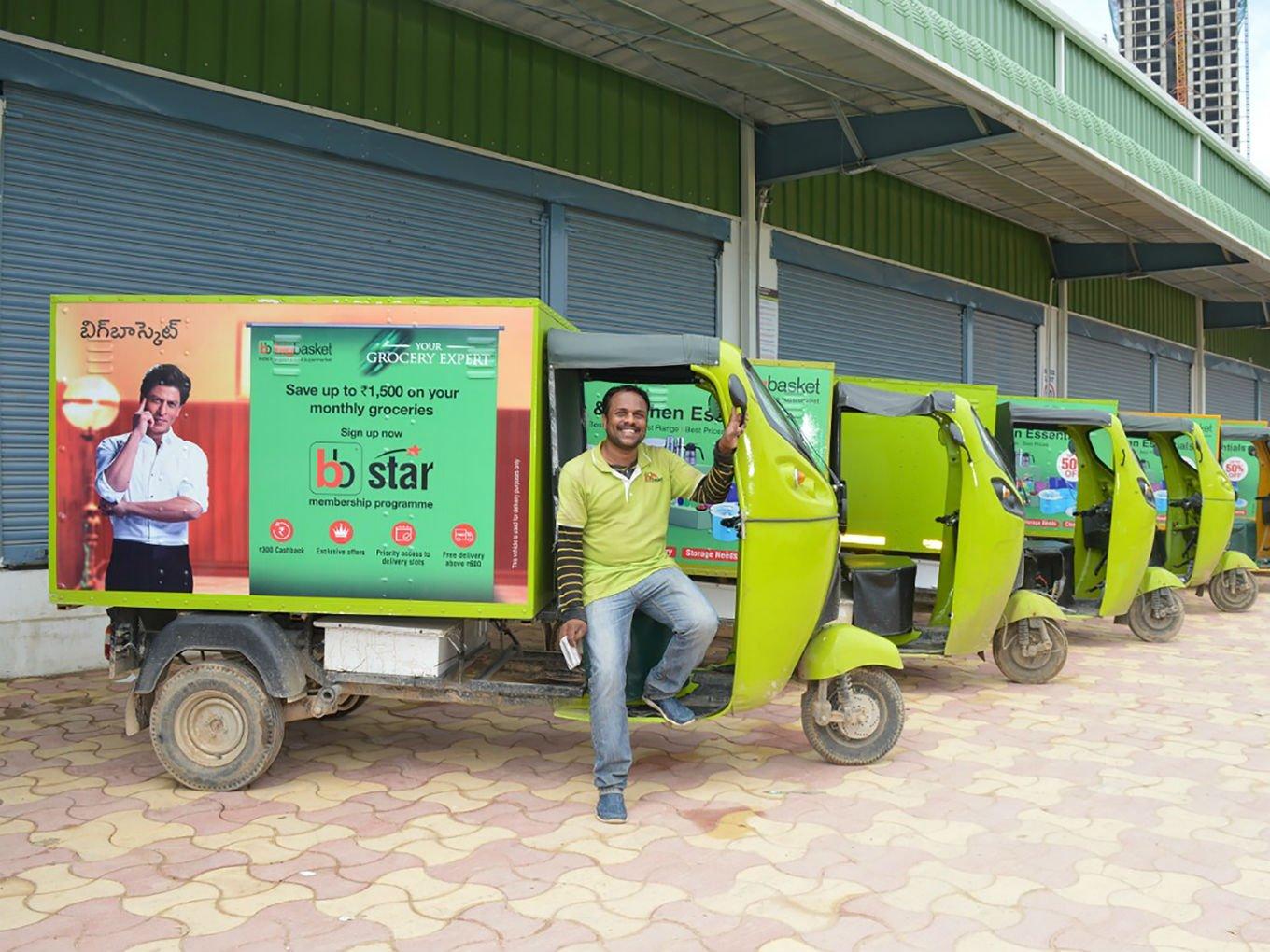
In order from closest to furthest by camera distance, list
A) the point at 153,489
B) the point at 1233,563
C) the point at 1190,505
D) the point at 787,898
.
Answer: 1. the point at 787,898
2. the point at 153,489
3. the point at 1190,505
4. the point at 1233,563

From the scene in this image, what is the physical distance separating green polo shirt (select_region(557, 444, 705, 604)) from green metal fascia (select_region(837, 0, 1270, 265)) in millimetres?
4951

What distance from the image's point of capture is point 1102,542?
347 inches

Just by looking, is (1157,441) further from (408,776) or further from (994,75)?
(408,776)

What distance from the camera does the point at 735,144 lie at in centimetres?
1196

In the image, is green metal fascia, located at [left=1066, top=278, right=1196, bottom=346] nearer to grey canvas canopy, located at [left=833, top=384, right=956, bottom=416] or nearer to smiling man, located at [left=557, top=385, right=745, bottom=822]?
grey canvas canopy, located at [left=833, top=384, right=956, bottom=416]

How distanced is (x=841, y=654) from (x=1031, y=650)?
295 centimetres

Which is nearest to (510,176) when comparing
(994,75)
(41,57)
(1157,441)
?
(41,57)

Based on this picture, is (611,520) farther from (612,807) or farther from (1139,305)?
(1139,305)

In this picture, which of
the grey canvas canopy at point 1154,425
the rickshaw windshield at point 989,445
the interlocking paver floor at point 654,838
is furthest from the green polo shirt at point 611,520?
the grey canvas canopy at point 1154,425

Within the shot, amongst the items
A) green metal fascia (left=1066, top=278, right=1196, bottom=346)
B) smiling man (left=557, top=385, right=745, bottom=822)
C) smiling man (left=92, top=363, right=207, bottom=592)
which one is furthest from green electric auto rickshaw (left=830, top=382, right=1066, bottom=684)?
green metal fascia (left=1066, top=278, right=1196, bottom=346)

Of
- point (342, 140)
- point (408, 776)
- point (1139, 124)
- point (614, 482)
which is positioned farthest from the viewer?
point (1139, 124)

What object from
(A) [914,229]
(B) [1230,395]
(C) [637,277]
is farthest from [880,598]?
(B) [1230,395]

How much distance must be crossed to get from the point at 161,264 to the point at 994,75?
7.74m

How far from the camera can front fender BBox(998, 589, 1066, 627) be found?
282 inches
